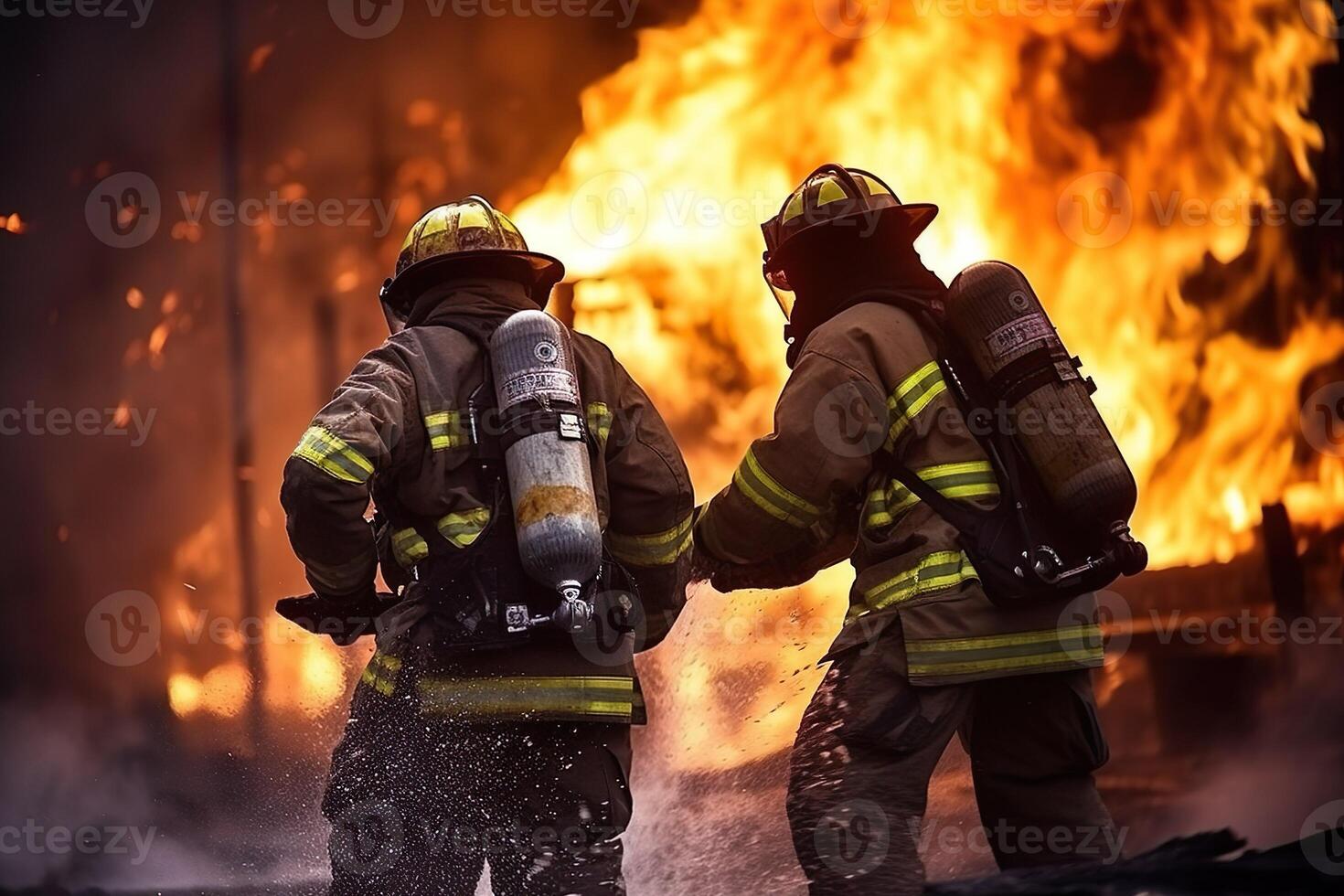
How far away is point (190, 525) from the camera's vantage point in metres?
7.67

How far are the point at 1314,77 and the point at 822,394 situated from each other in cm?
492

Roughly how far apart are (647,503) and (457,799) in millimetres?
960

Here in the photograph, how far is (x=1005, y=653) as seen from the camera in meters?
3.74

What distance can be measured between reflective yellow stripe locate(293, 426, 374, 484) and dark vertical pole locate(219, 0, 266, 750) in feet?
14.0

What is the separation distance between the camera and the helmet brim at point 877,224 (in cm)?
423

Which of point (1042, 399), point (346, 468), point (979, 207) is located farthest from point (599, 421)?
point (979, 207)

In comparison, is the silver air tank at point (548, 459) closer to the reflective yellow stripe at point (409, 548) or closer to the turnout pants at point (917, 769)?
the reflective yellow stripe at point (409, 548)

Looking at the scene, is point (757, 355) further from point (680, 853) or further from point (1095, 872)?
point (1095, 872)

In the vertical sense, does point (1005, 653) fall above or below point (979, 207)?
below

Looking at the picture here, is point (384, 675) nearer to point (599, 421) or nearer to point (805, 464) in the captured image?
point (599, 421)

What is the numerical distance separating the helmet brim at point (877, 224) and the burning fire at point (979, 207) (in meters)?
3.07

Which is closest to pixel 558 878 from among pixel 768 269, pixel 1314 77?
pixel 768 269

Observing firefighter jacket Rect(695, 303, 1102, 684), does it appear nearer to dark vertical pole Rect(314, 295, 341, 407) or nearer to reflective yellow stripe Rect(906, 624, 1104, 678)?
reflective yellow stripe Rect(906, 624, 1104, 678)

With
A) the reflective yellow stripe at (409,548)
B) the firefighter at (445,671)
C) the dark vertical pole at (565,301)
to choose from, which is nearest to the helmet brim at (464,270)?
the firefighter at (445,671)
